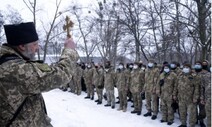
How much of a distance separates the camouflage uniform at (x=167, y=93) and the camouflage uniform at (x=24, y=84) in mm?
7733

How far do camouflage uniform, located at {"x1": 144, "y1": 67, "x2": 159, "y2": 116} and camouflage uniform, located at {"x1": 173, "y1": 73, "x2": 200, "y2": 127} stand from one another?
60.8 inches

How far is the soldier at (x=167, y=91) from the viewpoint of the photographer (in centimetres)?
964

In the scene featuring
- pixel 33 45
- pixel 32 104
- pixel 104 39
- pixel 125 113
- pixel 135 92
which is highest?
pixel 104 39

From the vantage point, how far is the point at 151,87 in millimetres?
10742

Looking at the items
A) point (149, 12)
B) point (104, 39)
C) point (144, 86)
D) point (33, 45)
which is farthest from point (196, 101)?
point (104, 39)

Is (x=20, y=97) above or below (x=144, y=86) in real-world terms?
above

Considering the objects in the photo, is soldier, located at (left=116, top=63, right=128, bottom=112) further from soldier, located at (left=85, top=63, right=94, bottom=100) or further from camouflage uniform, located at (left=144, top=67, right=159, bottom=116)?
soldier, located at (left=85, top=63, right=94, bottom=100)

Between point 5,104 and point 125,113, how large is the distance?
9.75 meters

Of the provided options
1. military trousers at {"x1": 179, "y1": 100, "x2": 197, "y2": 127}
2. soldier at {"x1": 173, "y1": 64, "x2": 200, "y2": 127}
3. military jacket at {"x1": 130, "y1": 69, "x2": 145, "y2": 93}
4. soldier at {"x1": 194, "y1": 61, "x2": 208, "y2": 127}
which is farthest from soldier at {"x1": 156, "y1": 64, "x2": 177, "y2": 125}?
military jacket at {"x1": 130, "y1": 69, "x2": 145, "y2": 93}

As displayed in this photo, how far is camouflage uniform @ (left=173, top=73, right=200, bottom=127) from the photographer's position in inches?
336

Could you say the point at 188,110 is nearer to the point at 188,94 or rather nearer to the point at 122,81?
the point at 188,94

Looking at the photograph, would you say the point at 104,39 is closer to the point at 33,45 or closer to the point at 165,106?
the point at 165,106

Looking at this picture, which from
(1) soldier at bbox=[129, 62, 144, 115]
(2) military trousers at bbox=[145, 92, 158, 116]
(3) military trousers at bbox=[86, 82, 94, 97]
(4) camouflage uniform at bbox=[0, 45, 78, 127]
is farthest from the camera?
(3) military trousers at bbox=[86, 82, 94, 97]

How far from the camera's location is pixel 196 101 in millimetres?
8461
